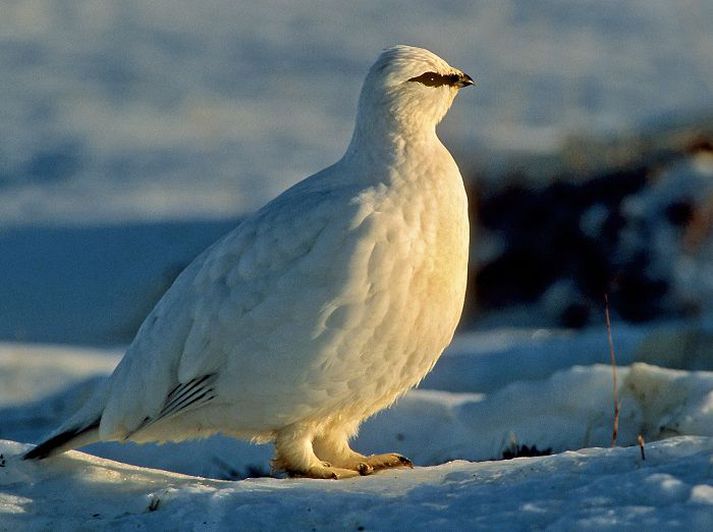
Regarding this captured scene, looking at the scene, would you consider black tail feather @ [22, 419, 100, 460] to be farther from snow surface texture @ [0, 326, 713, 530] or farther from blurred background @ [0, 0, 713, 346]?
blurred background @ [0, 0, 713, 346]

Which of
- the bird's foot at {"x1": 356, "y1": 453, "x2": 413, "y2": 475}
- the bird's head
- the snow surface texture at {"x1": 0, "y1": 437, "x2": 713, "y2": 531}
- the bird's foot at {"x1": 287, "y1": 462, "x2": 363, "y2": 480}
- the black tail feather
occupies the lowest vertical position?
A: the snow surface texture at {"x1": 0, "y1": 437, "x2": 713, "y2": 531}

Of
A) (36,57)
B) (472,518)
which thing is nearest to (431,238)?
(472,518)

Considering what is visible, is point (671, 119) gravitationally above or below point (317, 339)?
above

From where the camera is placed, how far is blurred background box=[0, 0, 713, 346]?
871cm

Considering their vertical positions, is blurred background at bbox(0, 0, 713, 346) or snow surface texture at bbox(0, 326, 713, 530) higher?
blurred background at bbox(0, 0, 713, 346)

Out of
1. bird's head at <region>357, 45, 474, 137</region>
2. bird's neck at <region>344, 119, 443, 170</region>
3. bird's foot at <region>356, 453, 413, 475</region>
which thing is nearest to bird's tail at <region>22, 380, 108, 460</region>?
bird's foot at <region>356, 453, 413, 475</region>

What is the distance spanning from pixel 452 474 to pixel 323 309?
0.63 meters

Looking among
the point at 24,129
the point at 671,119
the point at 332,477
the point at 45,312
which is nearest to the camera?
the point at 332,477

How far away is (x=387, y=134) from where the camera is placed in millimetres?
4176

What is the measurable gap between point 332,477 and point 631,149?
6.14 m

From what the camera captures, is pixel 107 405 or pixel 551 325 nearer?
pixel 107 405

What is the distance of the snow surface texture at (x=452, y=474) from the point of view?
9.87 ft

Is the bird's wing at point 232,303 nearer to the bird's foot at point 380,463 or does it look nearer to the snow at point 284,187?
the snow at point 284,187

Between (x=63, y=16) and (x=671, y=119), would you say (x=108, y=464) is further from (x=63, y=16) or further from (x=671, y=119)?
(x=63, y=16)
